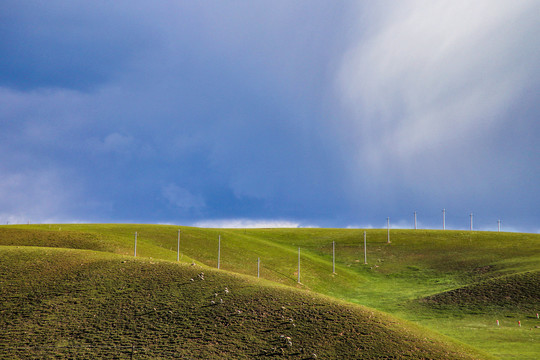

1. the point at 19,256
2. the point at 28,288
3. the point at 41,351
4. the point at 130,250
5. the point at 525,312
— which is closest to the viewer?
the point at 41,351

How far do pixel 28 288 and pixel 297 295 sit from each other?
19.2 m

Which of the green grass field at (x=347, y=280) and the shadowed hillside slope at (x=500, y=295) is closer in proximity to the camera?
the green grass field at (x=347, y=280)

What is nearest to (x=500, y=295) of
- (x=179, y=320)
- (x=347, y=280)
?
(x=347, y=280)

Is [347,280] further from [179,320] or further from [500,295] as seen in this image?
[179,320]

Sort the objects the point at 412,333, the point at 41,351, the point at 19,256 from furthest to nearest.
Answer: the point at 19,256 < the point at 412,333 < the point at 41,351

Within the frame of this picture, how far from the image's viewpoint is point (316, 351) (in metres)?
23.5

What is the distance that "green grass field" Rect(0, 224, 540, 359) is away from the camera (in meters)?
25.4

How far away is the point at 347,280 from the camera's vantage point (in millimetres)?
66188

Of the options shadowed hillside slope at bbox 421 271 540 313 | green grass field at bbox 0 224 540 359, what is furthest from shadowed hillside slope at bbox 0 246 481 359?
shadowed hillside slope at bbox 421 271 540 313

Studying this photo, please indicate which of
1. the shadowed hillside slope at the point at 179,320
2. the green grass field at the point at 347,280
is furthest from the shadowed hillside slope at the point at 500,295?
the shadowed hillside slope at the point at 179,320

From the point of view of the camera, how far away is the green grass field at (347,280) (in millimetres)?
25438

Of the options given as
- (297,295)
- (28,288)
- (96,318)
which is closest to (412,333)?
(297,295)

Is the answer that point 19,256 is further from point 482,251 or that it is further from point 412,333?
point 482,251

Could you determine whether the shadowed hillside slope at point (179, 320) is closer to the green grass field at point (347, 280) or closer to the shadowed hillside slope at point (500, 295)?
the green grass field at point (347, 280)
